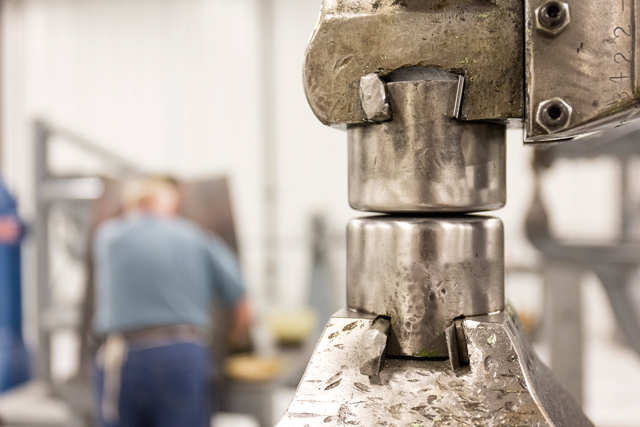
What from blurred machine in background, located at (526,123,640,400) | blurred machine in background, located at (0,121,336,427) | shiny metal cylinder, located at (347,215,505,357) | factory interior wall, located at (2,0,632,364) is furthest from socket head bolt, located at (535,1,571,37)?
factory interior wall, located at (2,0,632,364)

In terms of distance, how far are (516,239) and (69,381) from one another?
273 centimetres

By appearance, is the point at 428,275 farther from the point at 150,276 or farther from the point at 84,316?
the point at 84,316

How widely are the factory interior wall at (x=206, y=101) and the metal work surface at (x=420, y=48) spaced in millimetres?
3310

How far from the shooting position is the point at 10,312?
2.62 metres

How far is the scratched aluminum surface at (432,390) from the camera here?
28cm

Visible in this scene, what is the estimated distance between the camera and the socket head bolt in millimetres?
274

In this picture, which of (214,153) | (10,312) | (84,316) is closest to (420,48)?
(84,316)

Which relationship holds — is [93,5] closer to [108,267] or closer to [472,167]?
[108,267]

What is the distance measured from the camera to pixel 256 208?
12.9 ft

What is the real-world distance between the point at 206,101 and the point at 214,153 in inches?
16.2

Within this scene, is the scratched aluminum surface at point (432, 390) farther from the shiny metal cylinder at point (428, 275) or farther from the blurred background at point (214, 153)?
the blurred background at point (214, 153)

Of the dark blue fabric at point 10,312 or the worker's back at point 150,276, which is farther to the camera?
the dark blue fabric at point 10,312

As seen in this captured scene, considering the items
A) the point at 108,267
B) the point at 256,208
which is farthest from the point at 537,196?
the point at 256,208

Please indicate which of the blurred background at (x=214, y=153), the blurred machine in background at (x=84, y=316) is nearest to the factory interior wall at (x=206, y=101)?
the blurred background at (x=214, y=153)
